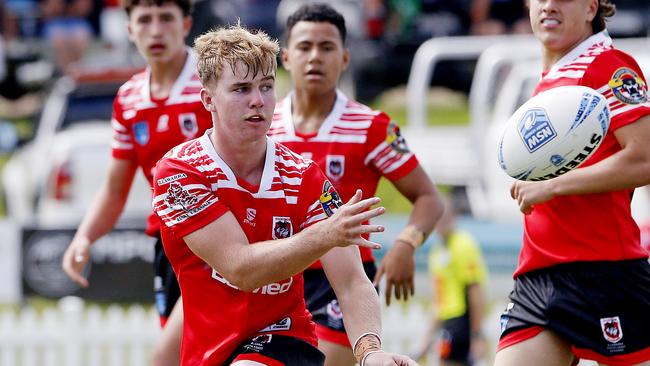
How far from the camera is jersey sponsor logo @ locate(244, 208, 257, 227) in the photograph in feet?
15.1

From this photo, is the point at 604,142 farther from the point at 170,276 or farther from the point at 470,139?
the point at 470,139

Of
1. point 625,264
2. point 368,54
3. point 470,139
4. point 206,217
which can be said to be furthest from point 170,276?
point 368,54

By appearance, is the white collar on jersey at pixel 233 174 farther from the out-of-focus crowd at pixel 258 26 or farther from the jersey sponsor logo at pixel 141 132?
the out-of-focus crowd at pixel 258 26

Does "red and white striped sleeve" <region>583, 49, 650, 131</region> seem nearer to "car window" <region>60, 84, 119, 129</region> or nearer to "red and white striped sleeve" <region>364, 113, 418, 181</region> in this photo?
"red and white striped sleeve" <region>364, 113, 418, 181</region>

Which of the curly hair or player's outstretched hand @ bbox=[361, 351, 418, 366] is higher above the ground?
the curly hair

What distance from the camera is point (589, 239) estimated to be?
5211 mm

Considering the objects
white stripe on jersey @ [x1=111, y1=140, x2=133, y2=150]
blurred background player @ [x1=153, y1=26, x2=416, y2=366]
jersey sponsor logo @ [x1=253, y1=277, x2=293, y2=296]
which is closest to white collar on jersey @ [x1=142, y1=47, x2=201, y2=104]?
white stripe on jersey @ [x1=111, y1=140, x2=133, y2=150]

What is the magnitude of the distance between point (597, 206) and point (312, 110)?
1543 mm

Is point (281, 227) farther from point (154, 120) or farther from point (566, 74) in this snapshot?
point (154, 120)

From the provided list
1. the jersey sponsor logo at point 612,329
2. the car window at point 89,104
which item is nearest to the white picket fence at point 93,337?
the car window at point 89,104

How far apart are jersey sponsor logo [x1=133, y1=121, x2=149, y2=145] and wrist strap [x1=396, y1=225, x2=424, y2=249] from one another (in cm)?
136

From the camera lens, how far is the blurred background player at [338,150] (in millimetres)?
5957

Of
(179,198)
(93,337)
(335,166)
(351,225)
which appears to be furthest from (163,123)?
(93,337)

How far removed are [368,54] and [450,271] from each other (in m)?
8.39
